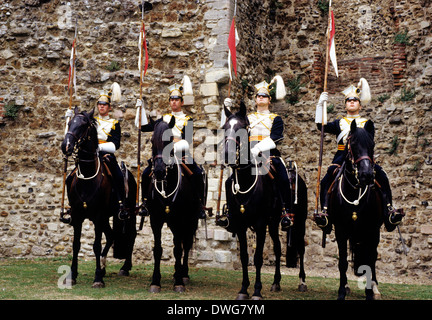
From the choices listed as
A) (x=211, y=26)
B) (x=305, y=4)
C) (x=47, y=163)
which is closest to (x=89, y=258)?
(x=47, y=163)

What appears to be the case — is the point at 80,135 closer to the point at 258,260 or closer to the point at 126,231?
the point at 126,231

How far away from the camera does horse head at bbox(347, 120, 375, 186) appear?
7165 mm

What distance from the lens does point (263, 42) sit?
14406 mm

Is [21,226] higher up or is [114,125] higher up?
[114,125]

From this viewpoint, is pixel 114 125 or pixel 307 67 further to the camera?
pixel 307 67

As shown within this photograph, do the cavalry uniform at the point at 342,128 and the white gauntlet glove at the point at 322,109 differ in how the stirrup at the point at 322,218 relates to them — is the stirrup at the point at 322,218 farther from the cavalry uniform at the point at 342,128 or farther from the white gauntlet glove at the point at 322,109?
the white gauntlet glove at the point at 322,109

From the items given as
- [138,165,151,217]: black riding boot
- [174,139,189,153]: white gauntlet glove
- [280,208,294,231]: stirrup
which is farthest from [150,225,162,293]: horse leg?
[280,208,294,231]: stirrup

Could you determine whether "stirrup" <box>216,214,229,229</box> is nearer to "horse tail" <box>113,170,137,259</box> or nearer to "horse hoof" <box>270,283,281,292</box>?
"horse hoof" <box>270,283,281,292</box>

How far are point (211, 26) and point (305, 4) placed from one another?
351 centimetres

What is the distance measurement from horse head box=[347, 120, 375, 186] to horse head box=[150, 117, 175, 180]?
2.63 meters

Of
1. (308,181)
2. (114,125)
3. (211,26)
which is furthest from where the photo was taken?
(308,181)

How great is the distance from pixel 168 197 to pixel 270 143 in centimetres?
179

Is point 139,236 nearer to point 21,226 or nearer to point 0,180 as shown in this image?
point 21,226

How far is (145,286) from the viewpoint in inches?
352
